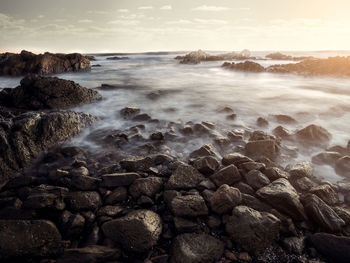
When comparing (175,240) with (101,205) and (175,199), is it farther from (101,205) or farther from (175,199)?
(101,205)

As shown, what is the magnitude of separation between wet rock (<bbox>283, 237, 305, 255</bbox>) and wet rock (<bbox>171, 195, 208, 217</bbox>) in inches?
37.8

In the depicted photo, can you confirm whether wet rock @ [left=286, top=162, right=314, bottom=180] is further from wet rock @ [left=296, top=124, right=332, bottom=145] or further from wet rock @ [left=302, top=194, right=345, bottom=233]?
wet rock @ [left=296, top=124, right=332, bottom=145]

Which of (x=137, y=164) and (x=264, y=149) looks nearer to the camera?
(x=137, y=164)

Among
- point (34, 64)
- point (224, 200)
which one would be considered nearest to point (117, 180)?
point (224, 200)

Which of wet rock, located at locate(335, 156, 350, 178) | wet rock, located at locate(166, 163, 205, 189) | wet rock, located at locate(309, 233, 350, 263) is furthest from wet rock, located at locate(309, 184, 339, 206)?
wet rock, located at locate(166, 163, 205, 189)

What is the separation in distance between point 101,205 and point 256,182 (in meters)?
2.32

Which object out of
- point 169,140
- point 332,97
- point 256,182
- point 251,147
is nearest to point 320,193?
point 256,182

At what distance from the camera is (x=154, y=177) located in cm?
328

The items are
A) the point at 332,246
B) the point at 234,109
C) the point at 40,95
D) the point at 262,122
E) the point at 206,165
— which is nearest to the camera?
the point at 332,246

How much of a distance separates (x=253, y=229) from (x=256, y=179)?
995 millimetres

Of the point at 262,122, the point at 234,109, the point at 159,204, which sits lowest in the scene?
the point at 159,204

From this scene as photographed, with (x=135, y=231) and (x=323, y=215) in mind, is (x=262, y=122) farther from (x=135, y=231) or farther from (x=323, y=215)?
(x=135, y=231)

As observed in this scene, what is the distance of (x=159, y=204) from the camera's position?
9.61 feet

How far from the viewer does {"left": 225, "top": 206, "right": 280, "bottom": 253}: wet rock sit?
2324 mm
